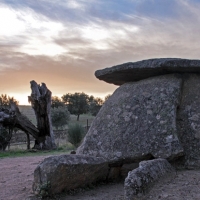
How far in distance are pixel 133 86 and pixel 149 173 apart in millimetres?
2663

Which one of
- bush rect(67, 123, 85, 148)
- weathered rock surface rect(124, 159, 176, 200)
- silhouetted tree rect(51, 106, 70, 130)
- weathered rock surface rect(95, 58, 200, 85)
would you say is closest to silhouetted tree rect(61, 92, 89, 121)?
silhouetted tree rect(51, 106, 70, 130)

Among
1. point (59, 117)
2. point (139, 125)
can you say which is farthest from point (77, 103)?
point (139, 125)

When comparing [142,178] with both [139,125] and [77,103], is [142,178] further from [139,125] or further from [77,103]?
[77,103]

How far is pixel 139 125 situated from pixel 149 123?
7.1 inches

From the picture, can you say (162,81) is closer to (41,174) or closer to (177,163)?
(177,163)

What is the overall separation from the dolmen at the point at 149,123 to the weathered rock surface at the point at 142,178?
0.03 m

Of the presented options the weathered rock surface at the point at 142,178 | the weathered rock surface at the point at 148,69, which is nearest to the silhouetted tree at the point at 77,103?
the weathered rock surface at the point at 148,69

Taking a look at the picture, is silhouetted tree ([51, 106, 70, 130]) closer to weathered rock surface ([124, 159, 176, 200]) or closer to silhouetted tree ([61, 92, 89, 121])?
silhouetted tree ([61, 92, 89, 121])

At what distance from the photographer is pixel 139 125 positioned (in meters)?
6.16

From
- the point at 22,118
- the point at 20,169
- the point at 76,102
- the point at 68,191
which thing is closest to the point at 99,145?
the point at 68,191

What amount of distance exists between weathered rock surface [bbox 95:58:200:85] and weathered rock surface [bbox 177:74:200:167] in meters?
0.30

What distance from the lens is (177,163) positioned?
19.0 ft

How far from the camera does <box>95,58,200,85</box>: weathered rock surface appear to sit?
Answer: 642cm

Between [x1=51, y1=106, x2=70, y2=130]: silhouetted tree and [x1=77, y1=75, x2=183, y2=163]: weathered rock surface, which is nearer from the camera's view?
[x1=77, y1=75, x2=183, y2=163]: weathered rock surface
